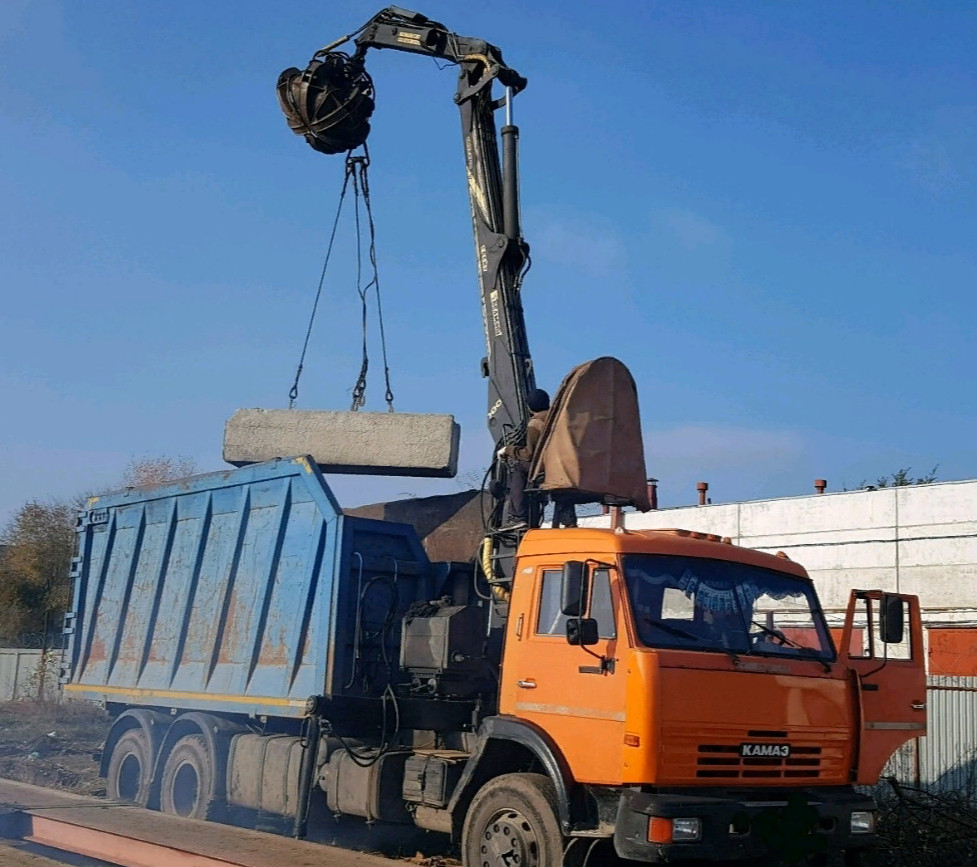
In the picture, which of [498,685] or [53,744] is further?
[53,744]

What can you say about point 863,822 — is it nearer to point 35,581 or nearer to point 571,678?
point 571,678

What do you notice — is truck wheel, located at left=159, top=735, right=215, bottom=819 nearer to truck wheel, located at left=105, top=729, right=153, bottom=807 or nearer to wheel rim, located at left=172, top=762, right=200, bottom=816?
wheel rim, located at left=172, top=762, right=200, bottom=816

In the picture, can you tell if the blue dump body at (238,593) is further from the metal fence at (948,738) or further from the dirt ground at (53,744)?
the metal fence at (948,738)

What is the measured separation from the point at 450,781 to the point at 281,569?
2.81 m

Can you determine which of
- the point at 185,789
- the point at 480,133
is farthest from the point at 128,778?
the point at 480,133

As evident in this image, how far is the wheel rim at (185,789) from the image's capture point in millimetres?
10844

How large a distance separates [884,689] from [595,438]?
8.43ft

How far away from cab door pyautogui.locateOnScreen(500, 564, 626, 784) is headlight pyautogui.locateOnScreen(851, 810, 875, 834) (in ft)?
5.21

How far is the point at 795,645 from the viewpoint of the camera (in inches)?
276

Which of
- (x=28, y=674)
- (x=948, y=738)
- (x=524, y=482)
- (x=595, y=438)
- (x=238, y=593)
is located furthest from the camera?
(x=28, y=674)

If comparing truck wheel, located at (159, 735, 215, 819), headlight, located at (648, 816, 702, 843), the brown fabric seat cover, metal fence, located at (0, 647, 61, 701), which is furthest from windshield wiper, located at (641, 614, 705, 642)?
metal fence, located at (0, 647, 61, 701)

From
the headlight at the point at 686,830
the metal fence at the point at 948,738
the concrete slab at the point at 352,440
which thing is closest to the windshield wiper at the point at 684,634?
the headlight at the point at 686,830

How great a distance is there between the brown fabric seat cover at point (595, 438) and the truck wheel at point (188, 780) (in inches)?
189

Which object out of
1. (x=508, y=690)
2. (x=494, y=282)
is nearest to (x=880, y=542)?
(x=494, y=282)
